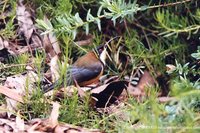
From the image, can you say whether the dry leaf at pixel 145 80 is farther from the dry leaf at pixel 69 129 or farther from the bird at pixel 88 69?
the dry leaf at pixel 69 129

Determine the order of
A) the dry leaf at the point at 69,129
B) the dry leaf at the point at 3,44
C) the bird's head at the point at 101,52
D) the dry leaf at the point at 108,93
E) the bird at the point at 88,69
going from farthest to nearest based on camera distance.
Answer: the dry leaf at the point at 3,44 → the bird's head at the point at 101,52 → the bird at the point at 88,69 → the dry leaf at the point at 108,93 → the dry leaf at the point at 69,129

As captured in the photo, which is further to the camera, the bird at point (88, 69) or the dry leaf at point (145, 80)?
the dry leaf at point (145, 80)

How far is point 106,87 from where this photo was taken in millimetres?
3193

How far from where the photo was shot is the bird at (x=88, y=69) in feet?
10.7

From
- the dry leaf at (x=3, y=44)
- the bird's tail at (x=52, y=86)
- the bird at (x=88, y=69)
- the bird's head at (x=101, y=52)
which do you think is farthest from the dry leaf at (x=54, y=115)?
the dry leaf at (x=3, y=44)

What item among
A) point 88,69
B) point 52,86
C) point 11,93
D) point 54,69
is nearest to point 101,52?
point 88,69

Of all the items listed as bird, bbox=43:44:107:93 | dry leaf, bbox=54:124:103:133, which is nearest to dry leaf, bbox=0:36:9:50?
bird, bbox=43:44:107:93

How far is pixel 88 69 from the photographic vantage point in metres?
3.38

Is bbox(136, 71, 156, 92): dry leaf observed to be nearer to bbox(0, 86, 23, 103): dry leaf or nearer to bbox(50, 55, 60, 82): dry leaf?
bbox(50, 55, 60, 82): dry leaf

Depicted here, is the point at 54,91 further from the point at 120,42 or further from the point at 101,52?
the point at 120,42

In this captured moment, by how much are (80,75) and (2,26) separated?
37.4 inches

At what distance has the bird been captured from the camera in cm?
326

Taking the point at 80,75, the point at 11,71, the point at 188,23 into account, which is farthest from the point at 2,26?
the point at 188,23

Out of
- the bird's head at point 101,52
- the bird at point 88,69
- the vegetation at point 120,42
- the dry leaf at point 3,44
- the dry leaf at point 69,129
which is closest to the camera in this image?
the dry leaf at point 69,129
